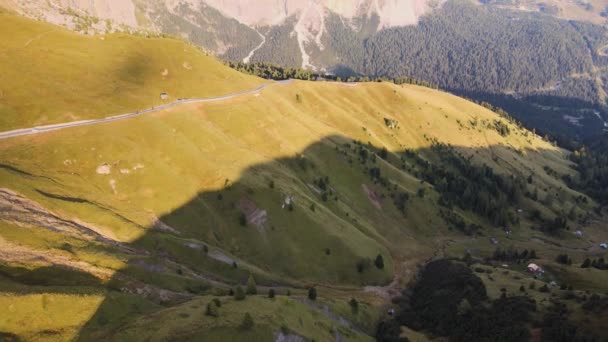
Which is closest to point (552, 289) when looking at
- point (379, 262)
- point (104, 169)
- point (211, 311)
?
point (379, 262)

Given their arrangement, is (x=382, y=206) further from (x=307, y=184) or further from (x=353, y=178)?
(x=307, y=184)

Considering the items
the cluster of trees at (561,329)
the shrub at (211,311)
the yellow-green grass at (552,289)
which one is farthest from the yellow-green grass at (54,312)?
the yellow-green grass at (552,289)

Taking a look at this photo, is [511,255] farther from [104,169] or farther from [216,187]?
[104,169]

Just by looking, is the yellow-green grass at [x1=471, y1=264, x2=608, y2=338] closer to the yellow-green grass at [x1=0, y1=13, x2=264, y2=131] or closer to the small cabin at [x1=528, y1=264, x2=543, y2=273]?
the small cabin at [x1=528, y1=264, x2=543, y2=273]

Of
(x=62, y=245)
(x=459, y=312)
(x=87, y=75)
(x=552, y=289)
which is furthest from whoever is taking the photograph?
(x=87, y=75)

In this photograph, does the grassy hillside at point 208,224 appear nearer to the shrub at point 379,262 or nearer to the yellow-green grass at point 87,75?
the shrub at point 379,262

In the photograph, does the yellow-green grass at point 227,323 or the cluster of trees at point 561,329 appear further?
the cluster of trees at point 561,329
